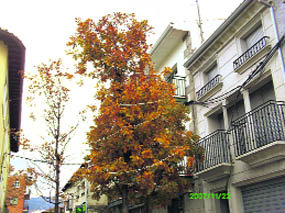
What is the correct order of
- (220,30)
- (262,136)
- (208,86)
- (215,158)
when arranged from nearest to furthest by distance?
(262,136), (215,158), (220,30), (208,86)

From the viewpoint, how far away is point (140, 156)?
9.08 m

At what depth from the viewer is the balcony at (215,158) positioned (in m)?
10.3

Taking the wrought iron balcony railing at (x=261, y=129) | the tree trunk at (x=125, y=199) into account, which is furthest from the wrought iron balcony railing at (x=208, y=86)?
the tree trunk at (x=125, y=199)

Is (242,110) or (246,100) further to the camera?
(242,110)

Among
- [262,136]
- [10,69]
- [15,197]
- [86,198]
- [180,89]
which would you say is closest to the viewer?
[262,136]

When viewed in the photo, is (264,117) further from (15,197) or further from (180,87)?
(15,197)

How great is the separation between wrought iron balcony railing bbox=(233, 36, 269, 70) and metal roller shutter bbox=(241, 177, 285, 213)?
154 inches

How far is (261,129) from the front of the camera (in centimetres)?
874

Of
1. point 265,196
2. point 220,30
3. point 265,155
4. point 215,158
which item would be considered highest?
point 220,30

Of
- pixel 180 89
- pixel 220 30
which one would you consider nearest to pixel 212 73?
pixel 220 30

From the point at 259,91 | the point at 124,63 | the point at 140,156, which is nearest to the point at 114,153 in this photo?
the point at 140,156

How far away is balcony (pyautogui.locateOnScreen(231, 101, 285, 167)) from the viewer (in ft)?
26.4

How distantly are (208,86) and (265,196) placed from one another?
16.1ft
